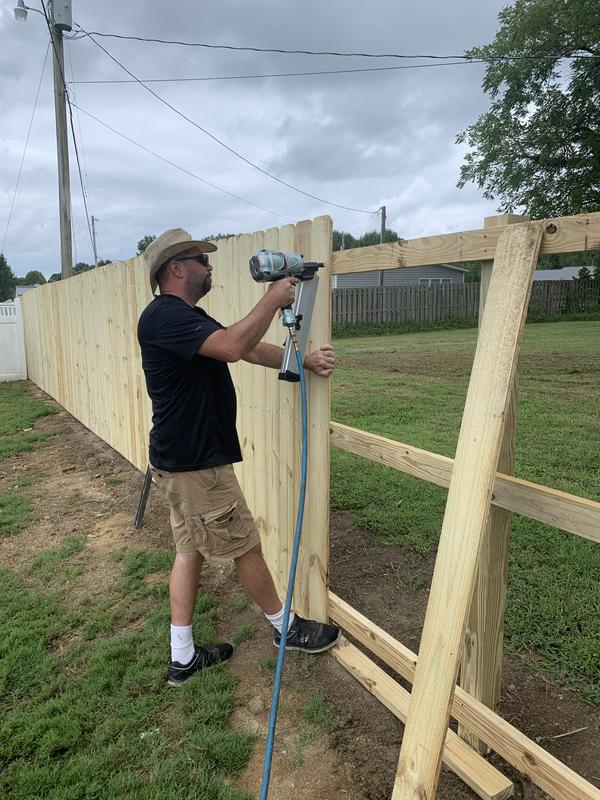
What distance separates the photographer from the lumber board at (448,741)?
1.76 meters

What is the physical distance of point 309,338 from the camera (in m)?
2.43

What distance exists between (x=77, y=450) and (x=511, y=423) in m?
5.90

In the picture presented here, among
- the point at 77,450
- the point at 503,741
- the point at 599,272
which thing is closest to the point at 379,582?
the point at 503,741

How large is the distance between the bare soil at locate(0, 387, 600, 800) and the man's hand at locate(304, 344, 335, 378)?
1.36m

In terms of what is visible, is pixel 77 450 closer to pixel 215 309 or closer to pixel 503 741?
pixel 215 309

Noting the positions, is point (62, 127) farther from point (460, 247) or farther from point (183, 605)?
point (460, 247)

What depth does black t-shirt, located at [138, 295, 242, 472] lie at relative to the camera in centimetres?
227

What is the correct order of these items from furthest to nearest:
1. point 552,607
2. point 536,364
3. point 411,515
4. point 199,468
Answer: point 536,364
point 411,515
point 552,607
point 199,468

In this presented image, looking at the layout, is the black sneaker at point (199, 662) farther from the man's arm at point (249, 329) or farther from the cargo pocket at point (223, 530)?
the man's arm at point (249, 329)

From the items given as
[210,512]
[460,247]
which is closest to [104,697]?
[210,512]

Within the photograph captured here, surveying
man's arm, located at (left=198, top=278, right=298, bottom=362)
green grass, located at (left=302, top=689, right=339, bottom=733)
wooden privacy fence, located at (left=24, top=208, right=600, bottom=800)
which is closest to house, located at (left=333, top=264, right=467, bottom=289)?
wooden privacy fence, located at (left=24, top=208, right=600, bottom=800)

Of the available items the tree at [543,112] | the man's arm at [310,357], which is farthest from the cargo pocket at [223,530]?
the tree at [543,112]

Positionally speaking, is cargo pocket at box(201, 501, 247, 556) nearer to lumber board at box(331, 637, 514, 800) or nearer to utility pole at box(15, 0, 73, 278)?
lumber board at box(331, 637, 514, 800)

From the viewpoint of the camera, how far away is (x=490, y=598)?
5.89ft
